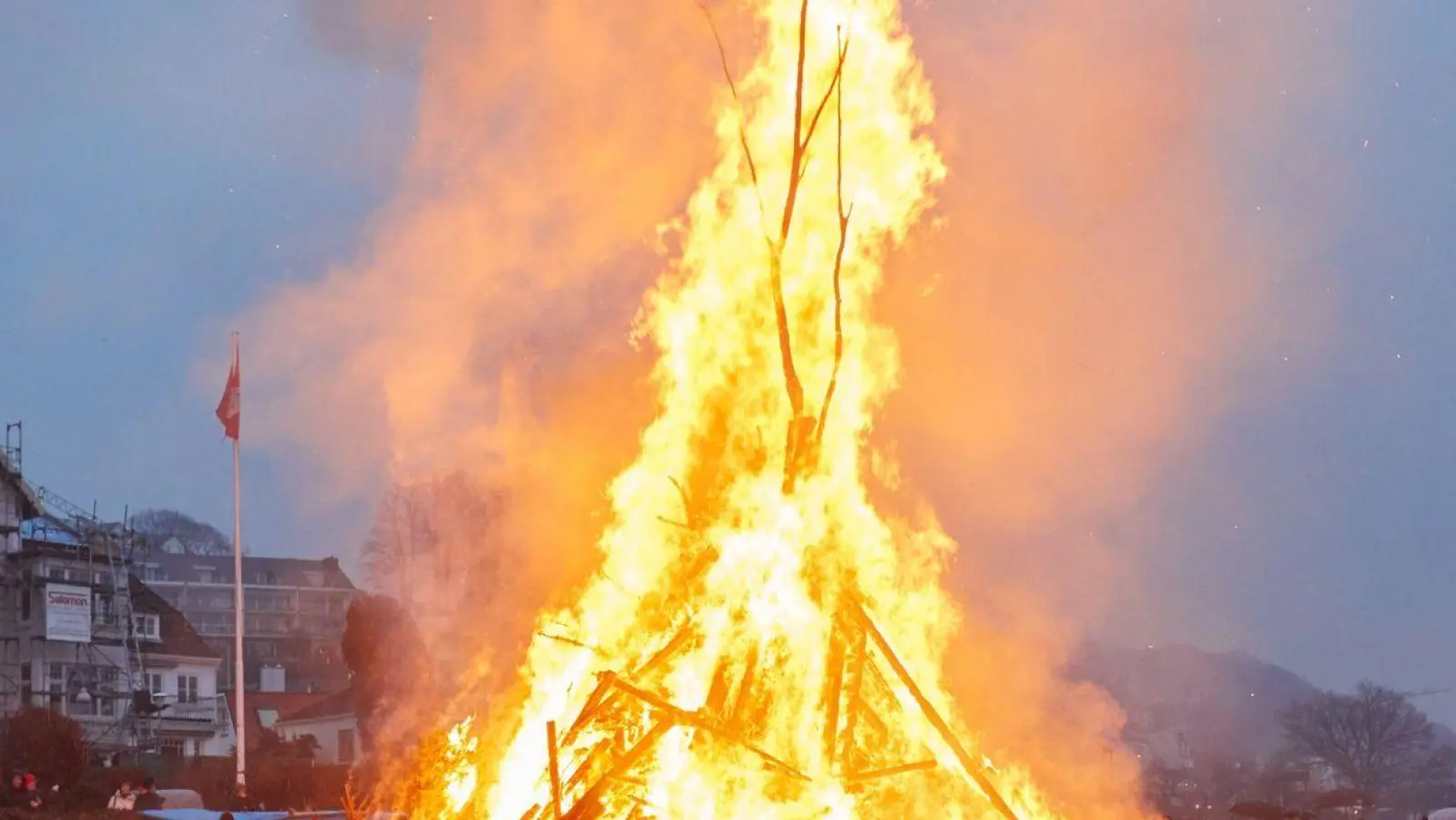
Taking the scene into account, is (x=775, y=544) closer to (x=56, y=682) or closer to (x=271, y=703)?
(x=56, y=682)

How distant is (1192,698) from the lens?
2048 inches

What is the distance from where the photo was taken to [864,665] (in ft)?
39.6

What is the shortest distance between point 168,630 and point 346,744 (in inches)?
371

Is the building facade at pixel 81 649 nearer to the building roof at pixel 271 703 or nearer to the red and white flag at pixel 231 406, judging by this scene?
the building roof at pixel 271 703

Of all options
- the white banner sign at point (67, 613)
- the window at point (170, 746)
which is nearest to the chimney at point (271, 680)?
the window at point (170, 746)

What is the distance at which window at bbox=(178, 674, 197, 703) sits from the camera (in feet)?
172

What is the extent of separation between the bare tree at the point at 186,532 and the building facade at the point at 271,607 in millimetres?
2444

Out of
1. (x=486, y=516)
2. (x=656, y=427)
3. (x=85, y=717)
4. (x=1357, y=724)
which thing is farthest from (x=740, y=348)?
(x=1357, y=724)

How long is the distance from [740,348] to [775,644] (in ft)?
7.78

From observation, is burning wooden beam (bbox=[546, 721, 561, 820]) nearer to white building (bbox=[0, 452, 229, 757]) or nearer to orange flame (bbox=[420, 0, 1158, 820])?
orange flame (bbox=[420, 0, 1158, 820])

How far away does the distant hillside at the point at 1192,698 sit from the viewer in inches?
1608

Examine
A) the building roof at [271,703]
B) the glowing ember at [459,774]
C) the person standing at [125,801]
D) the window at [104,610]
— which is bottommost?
the glowing ember at [459,774]

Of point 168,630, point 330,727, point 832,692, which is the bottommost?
point 832,692

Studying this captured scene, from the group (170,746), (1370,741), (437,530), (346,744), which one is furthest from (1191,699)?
(437,530)
